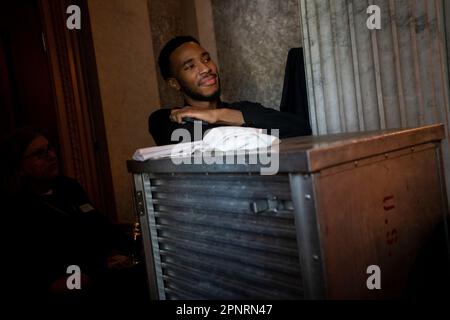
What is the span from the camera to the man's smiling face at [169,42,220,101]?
195 centimetres

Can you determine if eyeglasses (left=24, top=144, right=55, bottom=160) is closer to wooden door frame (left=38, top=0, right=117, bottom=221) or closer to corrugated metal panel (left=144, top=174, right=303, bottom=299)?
wooden door frame (left=38, top=0, right=117, bottom=221)

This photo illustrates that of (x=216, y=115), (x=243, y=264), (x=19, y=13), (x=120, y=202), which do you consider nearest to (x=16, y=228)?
(x=120, y=202)

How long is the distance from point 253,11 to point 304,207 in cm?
215

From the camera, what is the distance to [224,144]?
1.18 metres

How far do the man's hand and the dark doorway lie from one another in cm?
186

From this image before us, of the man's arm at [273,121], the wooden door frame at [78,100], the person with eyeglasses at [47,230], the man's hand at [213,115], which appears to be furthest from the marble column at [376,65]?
the wooden door frame at [78,100]

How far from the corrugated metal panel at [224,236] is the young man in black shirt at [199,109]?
0.46 meters

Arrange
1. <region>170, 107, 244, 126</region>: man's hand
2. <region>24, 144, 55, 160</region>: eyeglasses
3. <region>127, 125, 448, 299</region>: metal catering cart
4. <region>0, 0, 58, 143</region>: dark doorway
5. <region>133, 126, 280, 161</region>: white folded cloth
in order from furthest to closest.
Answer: <region>0, 0, 58, 143</region>: dark doorway → <region>24, 144, 55, 160</region>: eyeglasses → <region>170, 107, 244, 126</region>: man's hand → <region>133, 126, 280, 161</region>: white folded cloth → <region>127, 125, 448, 299</region>: metal catering cart

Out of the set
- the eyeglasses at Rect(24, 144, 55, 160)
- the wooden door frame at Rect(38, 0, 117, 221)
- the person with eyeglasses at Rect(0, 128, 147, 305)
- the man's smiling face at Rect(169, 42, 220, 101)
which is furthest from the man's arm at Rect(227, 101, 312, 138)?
the wooden door frame at Rect(38, 0, 117, 221)

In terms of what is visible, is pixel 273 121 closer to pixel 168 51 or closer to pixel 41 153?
pixel 168 51

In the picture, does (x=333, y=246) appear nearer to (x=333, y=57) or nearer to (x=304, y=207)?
(x=304, y=207)

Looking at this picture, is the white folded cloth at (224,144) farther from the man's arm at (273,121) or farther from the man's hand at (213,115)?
the man's arm at (273,121)

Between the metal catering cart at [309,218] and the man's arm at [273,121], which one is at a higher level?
the man's arm at [273,121]

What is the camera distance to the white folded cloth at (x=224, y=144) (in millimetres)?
1151
